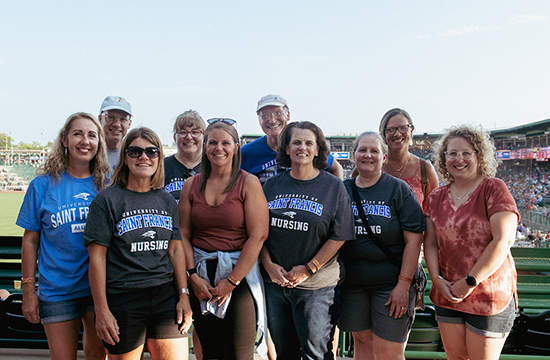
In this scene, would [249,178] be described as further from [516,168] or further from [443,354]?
[516,168]

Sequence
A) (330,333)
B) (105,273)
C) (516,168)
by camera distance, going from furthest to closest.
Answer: (516,168), (330,333), (105,273)

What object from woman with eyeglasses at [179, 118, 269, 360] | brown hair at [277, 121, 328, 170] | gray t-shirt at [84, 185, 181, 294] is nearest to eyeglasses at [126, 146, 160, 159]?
gray t-shirt at [84, 185, 181, 294]

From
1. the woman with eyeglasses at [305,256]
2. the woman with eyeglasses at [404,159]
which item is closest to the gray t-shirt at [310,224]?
the woman with eyeglasses at [305,256]

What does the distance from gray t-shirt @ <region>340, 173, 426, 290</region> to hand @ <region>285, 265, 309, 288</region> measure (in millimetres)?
397

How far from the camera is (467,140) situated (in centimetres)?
234

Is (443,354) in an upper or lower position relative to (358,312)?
lower

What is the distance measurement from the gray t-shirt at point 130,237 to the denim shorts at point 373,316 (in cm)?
128

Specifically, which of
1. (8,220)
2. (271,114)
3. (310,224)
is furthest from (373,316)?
(8,220)

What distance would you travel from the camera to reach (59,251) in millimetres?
2275

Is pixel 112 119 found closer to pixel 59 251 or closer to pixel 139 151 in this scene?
pixel 139 151

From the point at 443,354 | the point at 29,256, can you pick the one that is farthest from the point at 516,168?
the point at 29,256

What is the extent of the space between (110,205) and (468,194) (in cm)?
238

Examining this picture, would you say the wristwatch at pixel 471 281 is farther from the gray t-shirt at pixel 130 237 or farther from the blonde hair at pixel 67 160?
the blonde hair at pixel 67 160

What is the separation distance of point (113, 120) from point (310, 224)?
2.40 m
